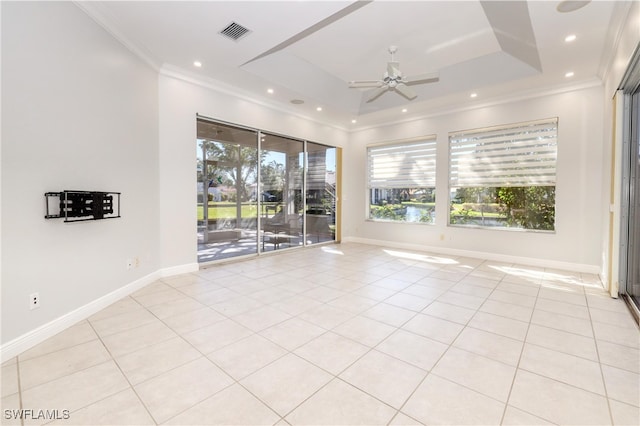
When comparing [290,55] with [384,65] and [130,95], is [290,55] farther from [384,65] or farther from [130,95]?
[130,95]

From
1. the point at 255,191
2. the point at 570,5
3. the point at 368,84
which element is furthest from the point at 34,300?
the point at 570,5

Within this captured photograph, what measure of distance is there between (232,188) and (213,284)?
1904 mm

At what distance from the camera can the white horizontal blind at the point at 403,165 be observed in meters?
6.27

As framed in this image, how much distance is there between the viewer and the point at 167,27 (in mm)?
3270

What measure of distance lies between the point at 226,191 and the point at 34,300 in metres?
3.05

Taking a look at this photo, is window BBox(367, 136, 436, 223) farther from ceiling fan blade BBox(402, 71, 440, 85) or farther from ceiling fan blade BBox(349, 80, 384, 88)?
ceiling fan blade BBox(349, 80, 384, 88)

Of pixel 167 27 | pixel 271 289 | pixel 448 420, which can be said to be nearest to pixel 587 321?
pixel 448 420

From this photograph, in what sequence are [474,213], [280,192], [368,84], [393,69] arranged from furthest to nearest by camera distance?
1. [280,192]
2. [474,213]
3. [368,84]
4. [393,69]

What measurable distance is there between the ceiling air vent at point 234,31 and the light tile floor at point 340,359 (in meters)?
3.06

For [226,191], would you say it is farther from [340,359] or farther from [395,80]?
[340,359]

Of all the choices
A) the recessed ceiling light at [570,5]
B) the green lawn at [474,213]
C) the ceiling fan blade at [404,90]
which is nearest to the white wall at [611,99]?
the recessed ceiling light at [570,5]

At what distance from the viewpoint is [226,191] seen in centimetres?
513

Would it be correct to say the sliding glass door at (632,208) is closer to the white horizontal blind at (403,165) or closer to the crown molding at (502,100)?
the crown molding at (502,100)

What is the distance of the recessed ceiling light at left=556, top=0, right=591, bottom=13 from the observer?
9.20 feet
